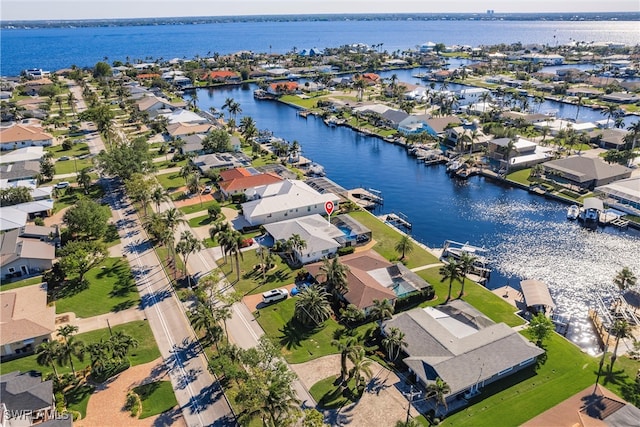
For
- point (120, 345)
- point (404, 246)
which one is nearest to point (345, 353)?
point (120, 345)

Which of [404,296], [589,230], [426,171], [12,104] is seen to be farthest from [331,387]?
[12,104]

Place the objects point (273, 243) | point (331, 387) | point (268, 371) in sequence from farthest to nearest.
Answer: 1. point (273, 243)
2. point (331, 387)
3. point (268, 371)

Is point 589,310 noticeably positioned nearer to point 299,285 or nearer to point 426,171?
point 299,285

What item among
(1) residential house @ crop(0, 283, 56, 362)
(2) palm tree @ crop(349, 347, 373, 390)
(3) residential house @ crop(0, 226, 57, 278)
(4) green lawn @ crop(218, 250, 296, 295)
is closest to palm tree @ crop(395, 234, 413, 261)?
(4) green lawn @ crop(218, 250, 296, 295)

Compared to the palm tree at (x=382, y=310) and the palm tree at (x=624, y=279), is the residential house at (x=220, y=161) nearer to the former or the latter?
the palm tree at (x=382, y=310)

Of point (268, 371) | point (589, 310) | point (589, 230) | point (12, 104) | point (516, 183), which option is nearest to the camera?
point (268, 371)

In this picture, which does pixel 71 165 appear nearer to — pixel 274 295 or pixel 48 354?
pixel 274 295
